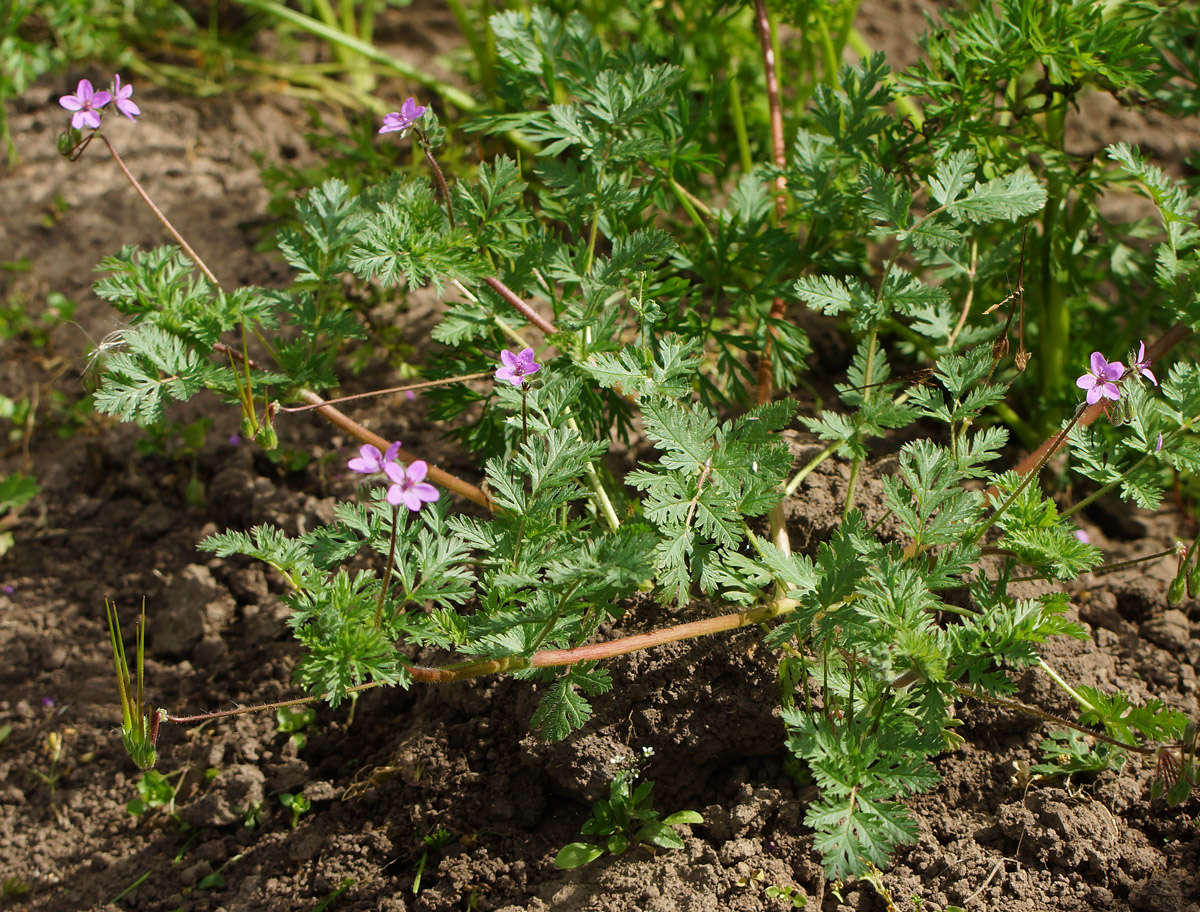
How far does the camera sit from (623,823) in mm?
2057

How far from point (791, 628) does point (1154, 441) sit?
86cm

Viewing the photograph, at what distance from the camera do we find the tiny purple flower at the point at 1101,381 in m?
1.87

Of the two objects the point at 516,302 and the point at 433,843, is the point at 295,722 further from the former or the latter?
the point at 516,302

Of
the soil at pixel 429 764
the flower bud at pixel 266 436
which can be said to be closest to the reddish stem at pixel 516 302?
the flower bud at pixel 266 436

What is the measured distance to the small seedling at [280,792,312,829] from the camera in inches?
88.3

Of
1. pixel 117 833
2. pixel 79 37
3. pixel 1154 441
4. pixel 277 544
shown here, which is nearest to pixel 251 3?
pixel 79 37

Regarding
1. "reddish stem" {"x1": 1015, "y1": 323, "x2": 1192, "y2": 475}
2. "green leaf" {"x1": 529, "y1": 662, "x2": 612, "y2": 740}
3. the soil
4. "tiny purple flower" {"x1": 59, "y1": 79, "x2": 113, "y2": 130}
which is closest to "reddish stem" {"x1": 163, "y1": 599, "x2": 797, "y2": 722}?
"green leaf" {"x1": 529, "y1": 662, "x2": 612, "y2": 740}

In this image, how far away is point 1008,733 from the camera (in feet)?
7.18

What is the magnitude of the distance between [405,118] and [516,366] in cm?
59

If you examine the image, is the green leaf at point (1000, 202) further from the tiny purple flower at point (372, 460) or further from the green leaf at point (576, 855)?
the green leaf at point (576, 855)

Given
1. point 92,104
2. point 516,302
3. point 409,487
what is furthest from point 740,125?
point 409,487

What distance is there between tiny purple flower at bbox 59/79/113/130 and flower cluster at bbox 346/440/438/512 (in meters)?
1.14

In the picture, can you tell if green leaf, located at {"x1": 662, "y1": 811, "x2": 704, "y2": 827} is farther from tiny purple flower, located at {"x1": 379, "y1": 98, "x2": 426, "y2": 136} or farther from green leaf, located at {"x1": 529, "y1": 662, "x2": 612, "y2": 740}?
tiny purple flower, located at {"x1": 379, "y1": 98, "x2": 426, "y2": 136}

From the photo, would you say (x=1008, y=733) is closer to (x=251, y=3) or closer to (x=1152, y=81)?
(x=1152, y=81)
